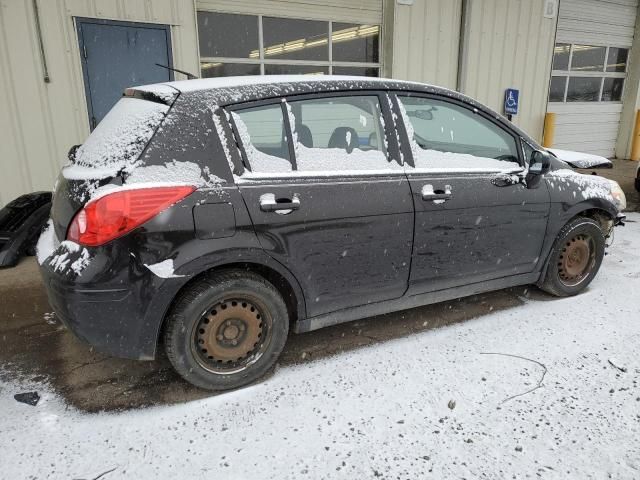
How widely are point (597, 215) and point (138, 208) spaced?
3.56 meters

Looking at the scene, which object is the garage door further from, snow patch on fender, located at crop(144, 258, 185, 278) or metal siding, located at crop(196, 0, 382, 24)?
snow patch on fender, located at crop(144, 258, 185, 278)

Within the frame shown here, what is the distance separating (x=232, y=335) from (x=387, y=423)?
3.08ft

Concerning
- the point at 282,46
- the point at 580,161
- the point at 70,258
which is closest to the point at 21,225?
the point at 70,258

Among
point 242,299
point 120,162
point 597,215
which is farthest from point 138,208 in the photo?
point 597,215

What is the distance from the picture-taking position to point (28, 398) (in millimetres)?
2570

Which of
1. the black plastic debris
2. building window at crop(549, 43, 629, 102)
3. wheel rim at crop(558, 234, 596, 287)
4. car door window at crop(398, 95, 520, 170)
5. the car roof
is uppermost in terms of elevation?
building window at crop(549, 43, 629, 102)

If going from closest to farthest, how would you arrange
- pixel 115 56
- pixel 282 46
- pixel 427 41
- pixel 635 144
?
→ 1. pixel 115 56
2. pixel 282 46
3. pixel 427 41
4. pixel 635 144

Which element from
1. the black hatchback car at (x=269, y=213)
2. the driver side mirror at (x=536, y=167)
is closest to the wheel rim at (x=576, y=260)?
the black hatchback car at (x=269, y=213)

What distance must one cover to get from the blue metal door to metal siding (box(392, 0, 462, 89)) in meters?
3.69

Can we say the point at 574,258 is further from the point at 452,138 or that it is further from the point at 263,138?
the point at 263,138

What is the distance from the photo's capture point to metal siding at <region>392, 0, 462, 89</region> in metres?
7.56

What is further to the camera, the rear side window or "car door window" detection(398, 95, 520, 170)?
"car door window" detection(398, 95, 520, 170)

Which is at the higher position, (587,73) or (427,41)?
(427,41)

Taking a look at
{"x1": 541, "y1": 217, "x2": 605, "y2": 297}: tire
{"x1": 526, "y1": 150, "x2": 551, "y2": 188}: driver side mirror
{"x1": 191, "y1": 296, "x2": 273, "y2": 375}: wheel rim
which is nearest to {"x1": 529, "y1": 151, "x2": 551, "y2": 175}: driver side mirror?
{"x1": 526, "y1": 150, "x2": 551, "y2": 188}: driver side mirror
